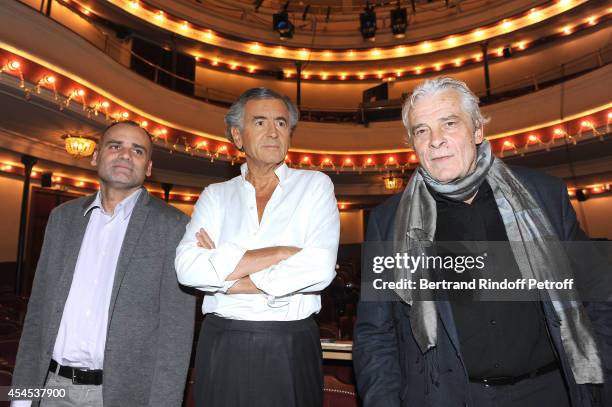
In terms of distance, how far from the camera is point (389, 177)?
32.3 feet

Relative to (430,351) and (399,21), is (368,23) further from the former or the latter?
(430,351)

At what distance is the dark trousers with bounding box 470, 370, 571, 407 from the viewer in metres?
1.09

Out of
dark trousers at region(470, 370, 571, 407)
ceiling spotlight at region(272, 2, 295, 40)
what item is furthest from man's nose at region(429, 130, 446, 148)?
ceiling spotlight at region(272, 2, 295, 40)

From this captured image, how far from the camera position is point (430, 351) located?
1.15 meters

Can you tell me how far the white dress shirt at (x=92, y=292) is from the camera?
4.60 ft

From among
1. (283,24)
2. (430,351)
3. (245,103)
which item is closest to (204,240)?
(245,103)

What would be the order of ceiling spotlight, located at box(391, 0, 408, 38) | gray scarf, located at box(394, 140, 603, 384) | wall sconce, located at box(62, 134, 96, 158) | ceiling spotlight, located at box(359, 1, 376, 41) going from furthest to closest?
ceiling spotlight, located at box(359, 1, 376, 41) < ceiling spotlight, located at box(391, 0, 408, 38) < wall sconce, located at box(62, 134, 96, 158) < gray scarf, located at box(394, 140, 603, 384)

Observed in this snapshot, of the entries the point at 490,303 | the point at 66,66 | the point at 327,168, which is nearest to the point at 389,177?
the point at 327,168

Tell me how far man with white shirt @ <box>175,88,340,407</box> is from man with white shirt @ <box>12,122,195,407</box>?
14 cm

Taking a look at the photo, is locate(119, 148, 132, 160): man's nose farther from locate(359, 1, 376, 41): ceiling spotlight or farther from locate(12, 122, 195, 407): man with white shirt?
locate(359, 1, 376, 41): ceiling spotlight

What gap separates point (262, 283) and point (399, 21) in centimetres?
1295

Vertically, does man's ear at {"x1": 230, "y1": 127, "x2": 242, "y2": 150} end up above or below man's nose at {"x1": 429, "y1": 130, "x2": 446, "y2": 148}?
above

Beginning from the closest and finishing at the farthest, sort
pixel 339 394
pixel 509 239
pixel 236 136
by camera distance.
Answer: pixel 509 239, pixel 236 136, pixel 339 394

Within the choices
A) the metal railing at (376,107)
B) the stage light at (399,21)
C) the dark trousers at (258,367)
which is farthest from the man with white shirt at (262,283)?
the stage light at (399,21)
